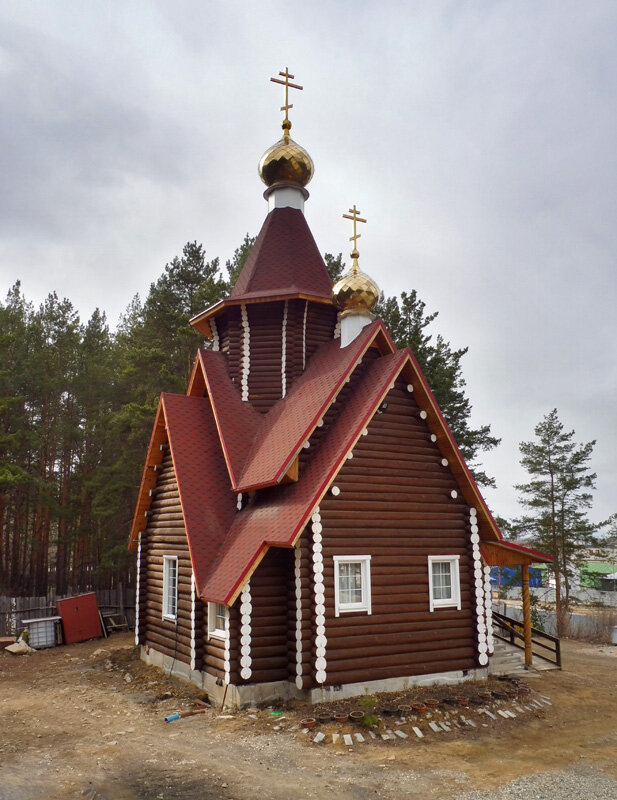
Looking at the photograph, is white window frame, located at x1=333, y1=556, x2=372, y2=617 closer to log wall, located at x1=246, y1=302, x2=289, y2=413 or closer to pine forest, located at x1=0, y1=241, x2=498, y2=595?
log wall, located at x1=246, y1=302, x2=289, y2=413

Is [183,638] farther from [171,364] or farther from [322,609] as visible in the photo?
[171,364]

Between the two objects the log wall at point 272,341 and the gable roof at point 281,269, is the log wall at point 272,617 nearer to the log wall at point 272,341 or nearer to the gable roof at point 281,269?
the log wall at point 272,341

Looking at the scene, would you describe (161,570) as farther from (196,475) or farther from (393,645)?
(393,645)

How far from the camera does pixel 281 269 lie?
54.3ft

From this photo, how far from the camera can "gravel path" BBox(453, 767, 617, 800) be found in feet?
24.4

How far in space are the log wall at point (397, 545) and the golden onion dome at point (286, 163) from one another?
810 cm

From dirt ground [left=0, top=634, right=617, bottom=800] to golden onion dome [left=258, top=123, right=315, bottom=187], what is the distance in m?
13.5

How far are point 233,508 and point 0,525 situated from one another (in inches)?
725

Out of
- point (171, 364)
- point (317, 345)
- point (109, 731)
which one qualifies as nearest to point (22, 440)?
point (171, 364)

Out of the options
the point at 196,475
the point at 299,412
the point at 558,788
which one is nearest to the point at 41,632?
the point at 196,475

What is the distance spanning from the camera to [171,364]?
28734 mm

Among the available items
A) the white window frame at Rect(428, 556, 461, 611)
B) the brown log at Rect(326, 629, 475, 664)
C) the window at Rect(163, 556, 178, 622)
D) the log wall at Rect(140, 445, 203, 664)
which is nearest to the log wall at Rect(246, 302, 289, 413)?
the log wall at Rect(140, 445, 203, 664)

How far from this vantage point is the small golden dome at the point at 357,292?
14.3m

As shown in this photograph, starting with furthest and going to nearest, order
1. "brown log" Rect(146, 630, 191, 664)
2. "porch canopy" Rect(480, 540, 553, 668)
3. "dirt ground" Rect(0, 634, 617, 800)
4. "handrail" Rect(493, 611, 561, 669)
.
→ "handrail" Rect(493, 611, 561, 669)
"porch canopy" Rect(480, 540, 553, 668)
"brown log" Rect(146, 630, 191, 664)
"dirt ground" Rect(0, 634, 617, 800)
